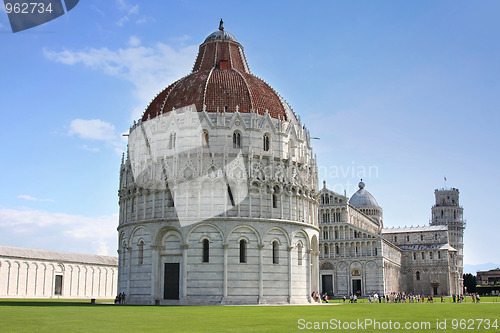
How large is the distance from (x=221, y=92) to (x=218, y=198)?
11373 millimetres

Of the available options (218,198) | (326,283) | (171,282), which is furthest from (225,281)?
(326,283)

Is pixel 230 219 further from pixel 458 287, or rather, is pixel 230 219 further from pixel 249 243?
pixel 458 287

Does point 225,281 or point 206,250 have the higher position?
point 206,250

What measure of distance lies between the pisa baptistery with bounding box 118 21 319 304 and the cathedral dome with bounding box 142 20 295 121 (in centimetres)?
14

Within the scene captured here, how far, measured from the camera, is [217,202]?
1881 inches

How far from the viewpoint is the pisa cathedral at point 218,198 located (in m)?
47.1

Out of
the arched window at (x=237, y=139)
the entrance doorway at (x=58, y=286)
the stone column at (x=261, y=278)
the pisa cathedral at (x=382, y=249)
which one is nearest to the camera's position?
the stone column at (x=261, y=278)

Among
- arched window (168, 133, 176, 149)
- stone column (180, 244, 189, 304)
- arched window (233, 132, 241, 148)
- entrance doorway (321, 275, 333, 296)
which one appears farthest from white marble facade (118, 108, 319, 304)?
entrance doorway (321, 275, 333, 296)

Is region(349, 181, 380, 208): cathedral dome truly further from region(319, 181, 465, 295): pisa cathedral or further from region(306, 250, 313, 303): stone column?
region(306, 250, 313, 303): stone column

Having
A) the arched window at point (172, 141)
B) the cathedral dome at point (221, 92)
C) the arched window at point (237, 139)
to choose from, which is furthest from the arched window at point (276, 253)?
the arched window at point (172, 141)

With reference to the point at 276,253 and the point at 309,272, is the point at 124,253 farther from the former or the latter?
the point at 309,272

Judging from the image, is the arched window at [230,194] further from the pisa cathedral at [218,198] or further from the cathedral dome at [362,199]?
the cathedral dome at [362,199]

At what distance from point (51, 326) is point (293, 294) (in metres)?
30.0

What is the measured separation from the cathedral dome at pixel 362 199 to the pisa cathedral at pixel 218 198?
71.6m
